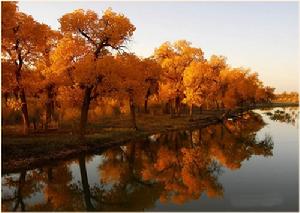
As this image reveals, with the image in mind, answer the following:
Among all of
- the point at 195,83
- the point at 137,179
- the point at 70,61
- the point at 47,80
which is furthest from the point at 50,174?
the point at 195,83

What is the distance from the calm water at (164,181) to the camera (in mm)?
20078

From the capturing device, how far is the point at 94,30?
110 feet

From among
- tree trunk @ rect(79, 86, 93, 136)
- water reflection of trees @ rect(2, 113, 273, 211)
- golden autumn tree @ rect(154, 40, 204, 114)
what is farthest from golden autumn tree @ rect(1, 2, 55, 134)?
golden autumn tree @ rect(154, 40, 204, 114)

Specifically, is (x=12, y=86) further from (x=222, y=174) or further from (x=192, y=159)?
(x=222, y=174)

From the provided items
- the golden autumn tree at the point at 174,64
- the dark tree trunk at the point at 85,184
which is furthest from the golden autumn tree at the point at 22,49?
the golden autumn tree at the point at 174,64

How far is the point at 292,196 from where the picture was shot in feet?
68.8

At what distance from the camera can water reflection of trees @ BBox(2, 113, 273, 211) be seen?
20.8 meters

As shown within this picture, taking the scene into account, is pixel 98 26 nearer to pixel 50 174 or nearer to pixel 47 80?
pixel 47 80

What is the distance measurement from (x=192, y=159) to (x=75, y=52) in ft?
43.4

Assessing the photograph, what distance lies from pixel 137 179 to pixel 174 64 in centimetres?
4612

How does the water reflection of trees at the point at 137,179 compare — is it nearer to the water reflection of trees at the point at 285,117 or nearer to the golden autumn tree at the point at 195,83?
the golden autumn tree at the point at 195,83

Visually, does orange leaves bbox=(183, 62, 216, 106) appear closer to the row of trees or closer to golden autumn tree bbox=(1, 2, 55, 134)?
the row of trees

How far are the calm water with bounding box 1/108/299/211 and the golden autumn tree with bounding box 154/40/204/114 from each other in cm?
2888

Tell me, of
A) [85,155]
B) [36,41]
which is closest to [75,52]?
[36,41]
